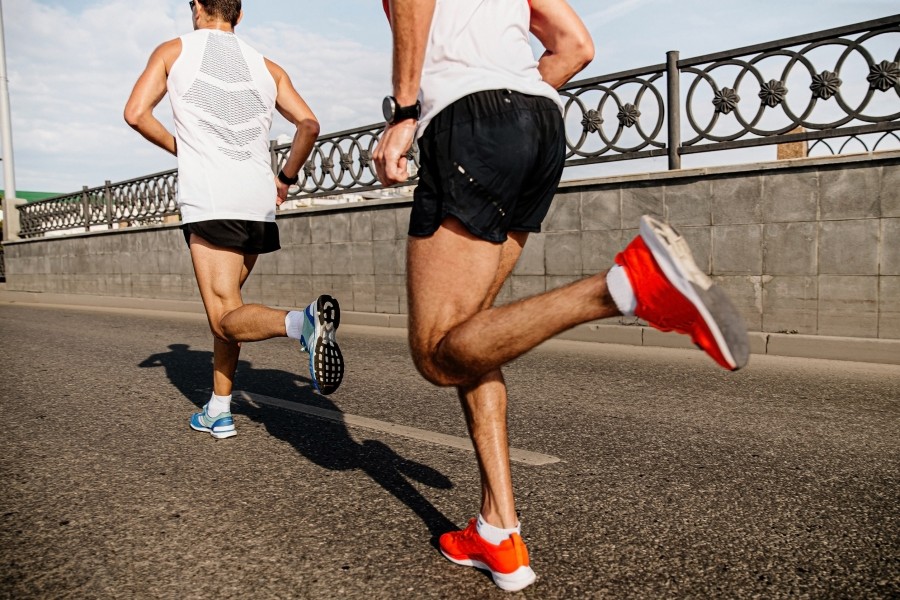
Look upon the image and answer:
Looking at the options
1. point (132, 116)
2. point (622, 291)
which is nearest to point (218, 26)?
point (132, 116)

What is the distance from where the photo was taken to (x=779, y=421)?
3.86m

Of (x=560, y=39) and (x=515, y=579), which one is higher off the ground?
(x=560, y=39)

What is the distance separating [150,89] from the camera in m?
3.33

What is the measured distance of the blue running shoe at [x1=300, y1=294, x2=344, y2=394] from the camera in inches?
110

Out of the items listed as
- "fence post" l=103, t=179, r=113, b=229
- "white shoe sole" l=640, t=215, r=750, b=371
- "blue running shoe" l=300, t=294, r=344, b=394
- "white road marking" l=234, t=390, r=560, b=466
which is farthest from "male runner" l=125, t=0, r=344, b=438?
"fence post" l=103, t=179, r=113, b=229

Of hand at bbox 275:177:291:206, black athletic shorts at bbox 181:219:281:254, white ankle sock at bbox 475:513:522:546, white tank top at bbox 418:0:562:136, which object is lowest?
white ankle sock at bbox 475:513:522:546

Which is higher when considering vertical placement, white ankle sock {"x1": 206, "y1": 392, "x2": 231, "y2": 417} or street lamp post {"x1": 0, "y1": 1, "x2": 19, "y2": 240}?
street lamp post {"x1": 0, "y1": 1, "x2": 19, "y2": 240}

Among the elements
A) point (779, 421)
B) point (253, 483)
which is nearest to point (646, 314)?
point (253, 483)

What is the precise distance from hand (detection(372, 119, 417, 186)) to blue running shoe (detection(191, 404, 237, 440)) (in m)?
2.17

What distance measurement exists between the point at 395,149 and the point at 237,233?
184 centimetres

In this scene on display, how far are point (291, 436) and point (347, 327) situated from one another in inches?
230

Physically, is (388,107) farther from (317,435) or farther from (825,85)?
(825,85)

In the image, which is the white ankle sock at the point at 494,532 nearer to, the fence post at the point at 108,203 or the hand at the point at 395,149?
the hand at the point at 395,149

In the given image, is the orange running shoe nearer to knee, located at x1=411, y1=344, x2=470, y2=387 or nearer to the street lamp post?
knee, located at x1=411, y1=344, x2=470, y2=387
